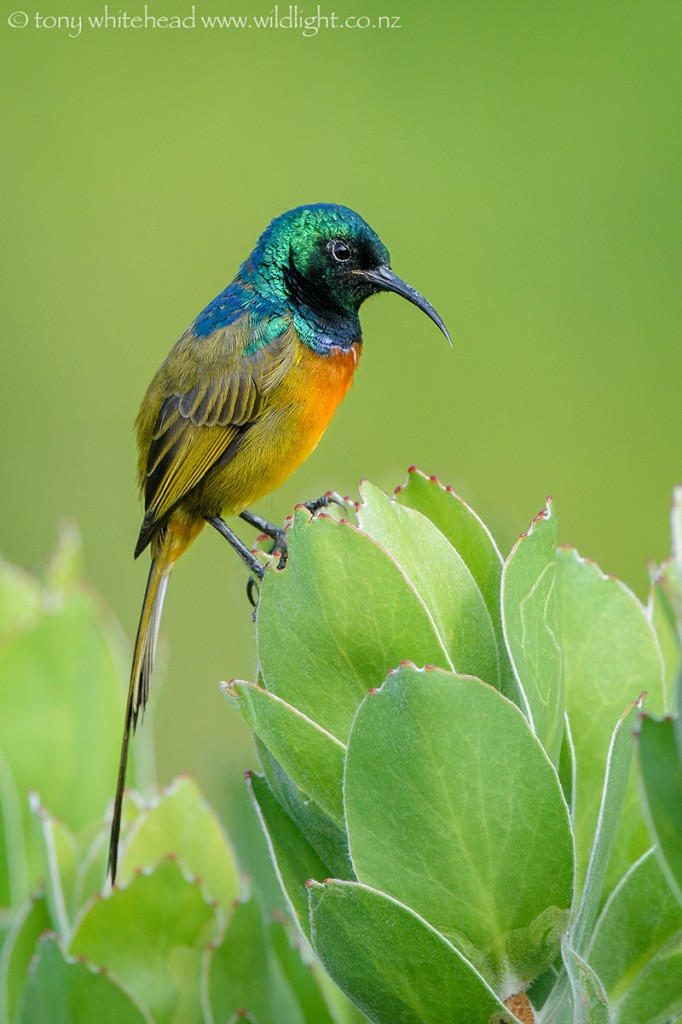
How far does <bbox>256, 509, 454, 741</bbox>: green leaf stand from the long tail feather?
45 centimetres

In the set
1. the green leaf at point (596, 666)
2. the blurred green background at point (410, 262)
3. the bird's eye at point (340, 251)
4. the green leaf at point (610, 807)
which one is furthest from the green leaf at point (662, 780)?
the blurred green background at point (410, 262)

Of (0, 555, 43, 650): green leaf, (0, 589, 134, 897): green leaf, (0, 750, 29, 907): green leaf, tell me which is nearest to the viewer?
(0, 750, 29, 907): green leaf

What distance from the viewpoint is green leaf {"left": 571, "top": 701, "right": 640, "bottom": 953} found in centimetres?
87

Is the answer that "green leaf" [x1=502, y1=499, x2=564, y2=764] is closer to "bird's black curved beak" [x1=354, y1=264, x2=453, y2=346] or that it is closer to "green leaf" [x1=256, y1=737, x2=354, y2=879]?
"green leaf" [x1=256, y1=737, x2=354, y2=879]

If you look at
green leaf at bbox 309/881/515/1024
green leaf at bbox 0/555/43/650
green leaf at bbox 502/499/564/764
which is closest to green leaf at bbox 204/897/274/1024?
green leaf at bbox 309/881/515/1024

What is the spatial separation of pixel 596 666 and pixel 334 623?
29 cm

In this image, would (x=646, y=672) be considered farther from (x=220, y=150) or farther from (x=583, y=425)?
(x=220, y=150)

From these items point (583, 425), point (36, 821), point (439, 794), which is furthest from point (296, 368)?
point (583, 425)

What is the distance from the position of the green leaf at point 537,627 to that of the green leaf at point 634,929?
115 mm

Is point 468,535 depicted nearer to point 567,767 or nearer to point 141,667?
point 567,767

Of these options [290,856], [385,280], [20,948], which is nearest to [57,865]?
[20,948]

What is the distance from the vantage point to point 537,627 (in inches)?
36.8

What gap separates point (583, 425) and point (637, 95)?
4.83ft

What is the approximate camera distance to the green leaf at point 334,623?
90cm
